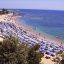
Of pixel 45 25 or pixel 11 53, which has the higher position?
pixel 11 53

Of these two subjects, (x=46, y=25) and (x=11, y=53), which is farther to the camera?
(x=46, y=25)

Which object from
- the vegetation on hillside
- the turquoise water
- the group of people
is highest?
the vegetation on hillside

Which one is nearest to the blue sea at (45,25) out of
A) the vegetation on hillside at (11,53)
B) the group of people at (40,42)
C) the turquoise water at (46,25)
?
the turquoise water at (46,25)

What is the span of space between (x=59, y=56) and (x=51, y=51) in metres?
1.89

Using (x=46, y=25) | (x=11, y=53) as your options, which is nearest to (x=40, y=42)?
(x=11, y=53)

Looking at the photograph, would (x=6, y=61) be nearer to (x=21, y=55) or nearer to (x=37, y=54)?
(x=21, y=55)

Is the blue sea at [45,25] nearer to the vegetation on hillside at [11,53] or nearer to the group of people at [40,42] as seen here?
the group of people at [40,42]

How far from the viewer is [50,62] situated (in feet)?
57.9

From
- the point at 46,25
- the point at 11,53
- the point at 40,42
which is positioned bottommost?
the point at 46,25

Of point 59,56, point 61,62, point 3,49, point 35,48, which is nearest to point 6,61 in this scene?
point 3,49

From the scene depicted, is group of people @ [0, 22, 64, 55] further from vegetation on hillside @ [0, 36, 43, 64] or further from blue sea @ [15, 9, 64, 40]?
blue sea @ [15, 9, 64, 40]

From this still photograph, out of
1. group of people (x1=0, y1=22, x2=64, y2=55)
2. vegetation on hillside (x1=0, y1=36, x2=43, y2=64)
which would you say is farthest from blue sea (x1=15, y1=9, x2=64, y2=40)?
vegetation on hillside (x1=0, y1=36, x2=43, y2=64)

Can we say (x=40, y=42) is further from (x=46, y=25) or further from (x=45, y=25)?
(x=46, y=25)

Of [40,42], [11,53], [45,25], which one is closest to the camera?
[11,53]
